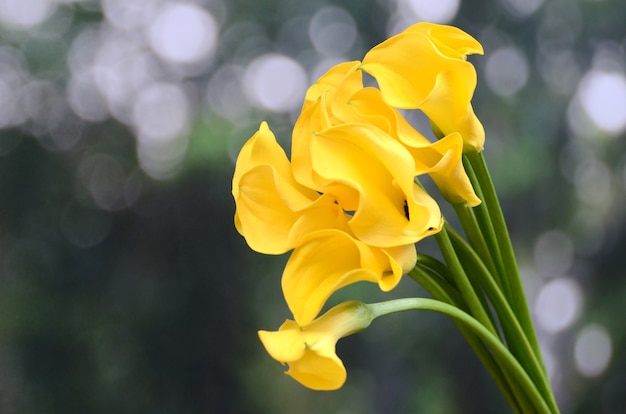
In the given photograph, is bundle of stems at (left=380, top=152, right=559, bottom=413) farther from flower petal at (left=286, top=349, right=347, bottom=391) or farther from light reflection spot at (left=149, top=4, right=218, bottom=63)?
light reflection spot at (left=149, top=4, right=218, bottom=63)

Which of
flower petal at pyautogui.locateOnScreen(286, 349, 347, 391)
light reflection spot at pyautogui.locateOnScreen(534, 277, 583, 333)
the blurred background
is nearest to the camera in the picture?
flower petal at pyautogui.locateOnScreen(286, 349, 347, 391)

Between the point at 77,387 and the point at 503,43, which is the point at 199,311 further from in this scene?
the point at 503,43

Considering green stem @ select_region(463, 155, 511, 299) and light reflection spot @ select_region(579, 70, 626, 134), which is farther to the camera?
light reflection spot @ select_region(579, 70, 626, 134)

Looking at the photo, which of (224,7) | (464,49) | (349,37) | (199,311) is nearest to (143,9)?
(224,7)

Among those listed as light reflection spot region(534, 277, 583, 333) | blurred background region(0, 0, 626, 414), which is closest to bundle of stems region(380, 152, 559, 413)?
blurred background region(0, 0, 626, 414)

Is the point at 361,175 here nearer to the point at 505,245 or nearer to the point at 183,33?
the point at 505,245

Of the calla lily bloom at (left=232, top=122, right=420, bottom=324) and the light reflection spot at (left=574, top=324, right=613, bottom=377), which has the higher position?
the calla lily bloom at (left=232, top=122, right=420, bottom=324)

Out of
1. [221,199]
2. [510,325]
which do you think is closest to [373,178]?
[510,325]
